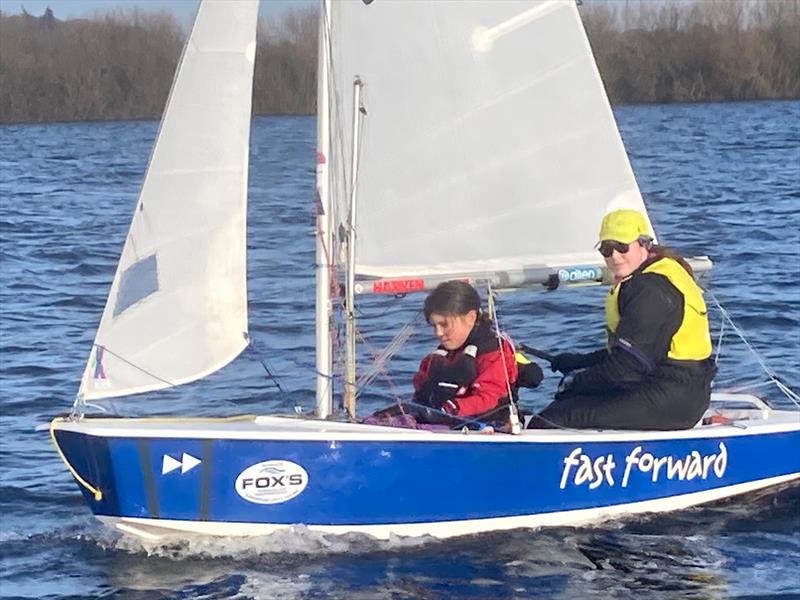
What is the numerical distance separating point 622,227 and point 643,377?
0.65 meters

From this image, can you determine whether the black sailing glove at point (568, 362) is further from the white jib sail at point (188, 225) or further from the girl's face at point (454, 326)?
the white jib sail at point (188, 225)

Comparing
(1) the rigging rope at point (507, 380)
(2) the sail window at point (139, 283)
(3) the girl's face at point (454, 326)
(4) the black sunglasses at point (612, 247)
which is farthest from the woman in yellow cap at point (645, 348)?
(2) the sail window at point (139, 283)

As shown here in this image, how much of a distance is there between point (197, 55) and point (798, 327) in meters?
6.61

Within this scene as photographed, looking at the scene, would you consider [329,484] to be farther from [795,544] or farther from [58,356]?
[58,356]

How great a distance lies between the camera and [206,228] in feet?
22.2

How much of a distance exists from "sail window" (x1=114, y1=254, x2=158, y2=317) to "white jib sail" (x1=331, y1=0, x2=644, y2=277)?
84 cm

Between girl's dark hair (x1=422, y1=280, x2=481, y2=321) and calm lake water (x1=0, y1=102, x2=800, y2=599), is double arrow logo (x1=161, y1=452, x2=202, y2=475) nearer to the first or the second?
calm lake water (x1=0, y1=102, x2=800, y2=599)

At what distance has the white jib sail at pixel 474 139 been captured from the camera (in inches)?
281

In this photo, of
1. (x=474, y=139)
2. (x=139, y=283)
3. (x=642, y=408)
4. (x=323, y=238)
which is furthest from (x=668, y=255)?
(x=139, y=283)

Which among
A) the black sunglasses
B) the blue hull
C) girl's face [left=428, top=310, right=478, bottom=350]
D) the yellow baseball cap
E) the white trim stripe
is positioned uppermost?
the yellow baseball cap

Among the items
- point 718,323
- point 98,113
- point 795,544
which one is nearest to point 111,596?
point 795,544

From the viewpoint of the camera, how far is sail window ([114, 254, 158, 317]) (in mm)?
6750

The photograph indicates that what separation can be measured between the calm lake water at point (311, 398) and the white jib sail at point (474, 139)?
130 cm

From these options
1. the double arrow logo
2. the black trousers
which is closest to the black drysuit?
the black trousers
